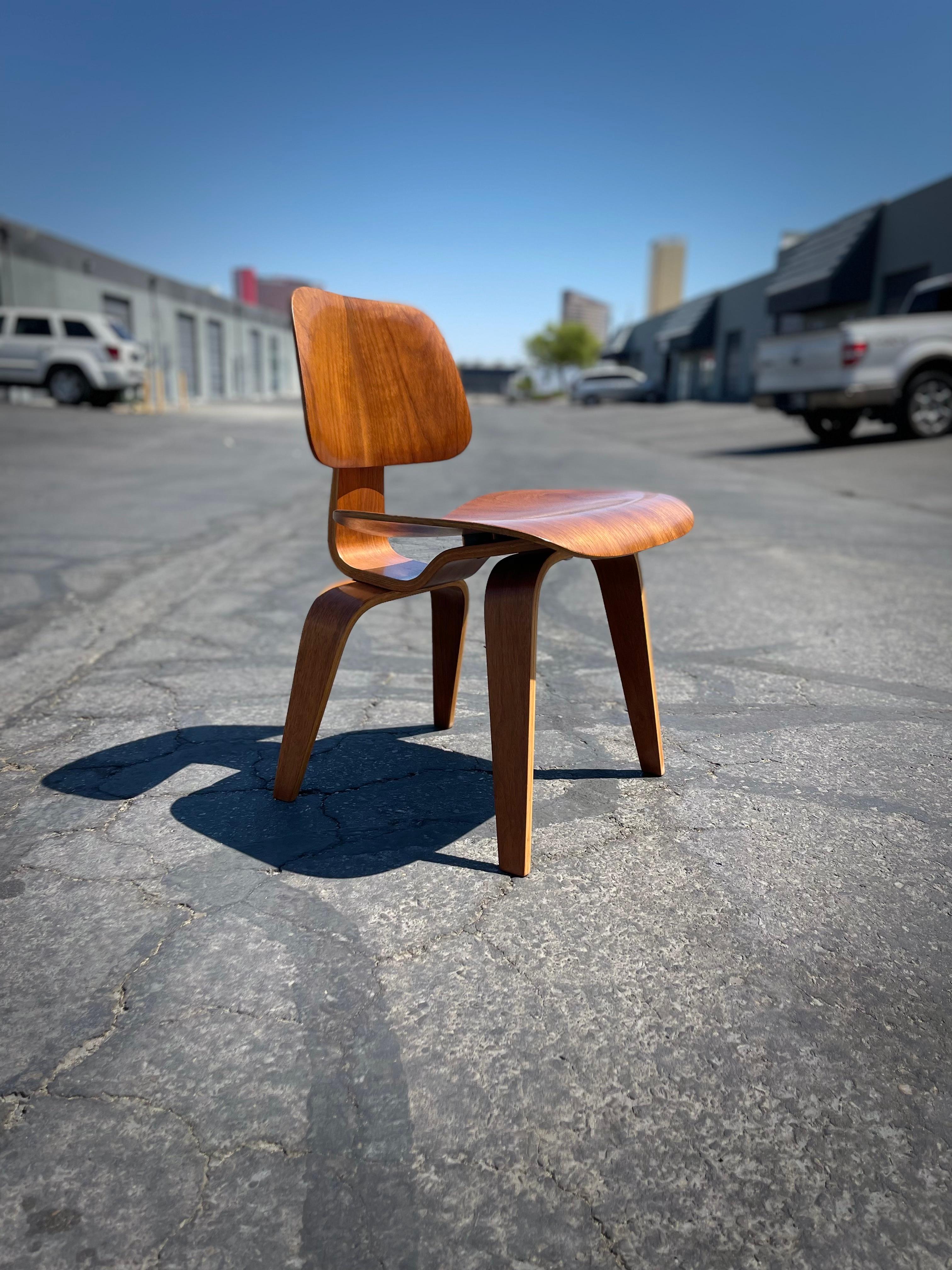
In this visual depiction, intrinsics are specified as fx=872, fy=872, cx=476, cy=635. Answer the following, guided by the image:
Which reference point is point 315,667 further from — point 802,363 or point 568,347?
point 568,347

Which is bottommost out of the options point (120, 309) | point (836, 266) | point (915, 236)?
point (120, 309)

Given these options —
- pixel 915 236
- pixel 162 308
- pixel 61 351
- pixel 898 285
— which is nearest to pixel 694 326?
pixel 898 285

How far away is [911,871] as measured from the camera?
1787mm

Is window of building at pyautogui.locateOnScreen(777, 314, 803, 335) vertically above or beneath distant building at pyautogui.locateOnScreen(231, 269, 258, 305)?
beneath

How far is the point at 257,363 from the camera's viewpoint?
47812 millimetres

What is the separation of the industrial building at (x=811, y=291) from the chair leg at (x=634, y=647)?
19.6 meters

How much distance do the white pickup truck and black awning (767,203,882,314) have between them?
10.8 meters

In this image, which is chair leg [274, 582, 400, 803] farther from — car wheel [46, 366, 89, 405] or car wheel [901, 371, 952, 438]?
car wheel [46, 366, 89, 405]

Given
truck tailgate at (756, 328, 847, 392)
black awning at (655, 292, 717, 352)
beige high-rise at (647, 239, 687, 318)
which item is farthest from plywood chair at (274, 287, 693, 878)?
beige high-rise at (647, 239, 687, 318)

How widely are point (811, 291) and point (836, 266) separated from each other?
45.8 inches

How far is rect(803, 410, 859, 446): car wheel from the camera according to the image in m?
12.2

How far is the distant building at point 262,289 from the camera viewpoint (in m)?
117

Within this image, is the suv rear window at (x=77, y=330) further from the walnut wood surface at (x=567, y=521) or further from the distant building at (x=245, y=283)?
the distant building at (x=245, y=283)

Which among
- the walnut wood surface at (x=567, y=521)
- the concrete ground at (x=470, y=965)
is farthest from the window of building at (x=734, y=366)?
the walnut wood surface at (x=567, y=521)
